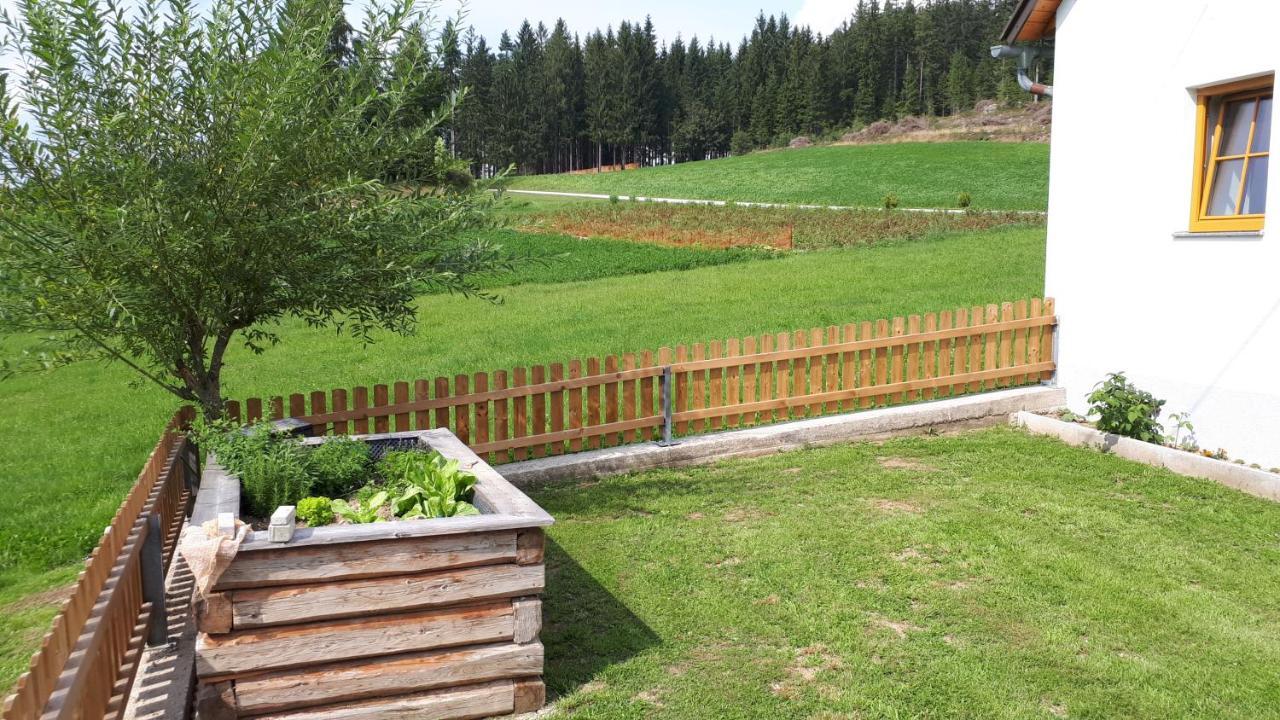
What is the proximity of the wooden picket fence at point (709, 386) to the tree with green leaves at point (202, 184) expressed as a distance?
1.41 metres

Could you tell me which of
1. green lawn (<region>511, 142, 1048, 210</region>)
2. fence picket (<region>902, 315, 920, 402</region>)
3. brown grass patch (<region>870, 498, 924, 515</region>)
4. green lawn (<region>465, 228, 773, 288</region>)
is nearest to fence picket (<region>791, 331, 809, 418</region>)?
fence picket (<region>902, 315, 920, 402</region>)

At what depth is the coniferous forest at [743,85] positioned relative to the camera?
345 ft

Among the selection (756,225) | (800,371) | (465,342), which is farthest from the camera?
(756,225)

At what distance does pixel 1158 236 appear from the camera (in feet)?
27.7

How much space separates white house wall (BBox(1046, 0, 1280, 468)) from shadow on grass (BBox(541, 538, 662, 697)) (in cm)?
567

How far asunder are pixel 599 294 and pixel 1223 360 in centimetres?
1303

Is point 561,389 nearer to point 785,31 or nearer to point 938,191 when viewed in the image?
point 938,191

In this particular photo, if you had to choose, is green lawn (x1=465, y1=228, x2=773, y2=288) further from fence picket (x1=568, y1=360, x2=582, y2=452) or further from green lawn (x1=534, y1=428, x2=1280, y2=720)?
green lawn (x1=534, y1=428, x2=1280, y2=720)

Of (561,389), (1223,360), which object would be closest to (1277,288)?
(1223,360)

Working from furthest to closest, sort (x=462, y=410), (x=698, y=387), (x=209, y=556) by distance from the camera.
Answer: (x=698, y=387) → (x=462, y=410) → (x=209, y=556)

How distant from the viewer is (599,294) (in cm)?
1959

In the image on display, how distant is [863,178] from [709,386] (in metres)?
48.3

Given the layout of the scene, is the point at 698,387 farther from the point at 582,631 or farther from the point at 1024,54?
the point at 1024,54

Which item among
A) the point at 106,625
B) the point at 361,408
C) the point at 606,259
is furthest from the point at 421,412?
the point at 606,259
